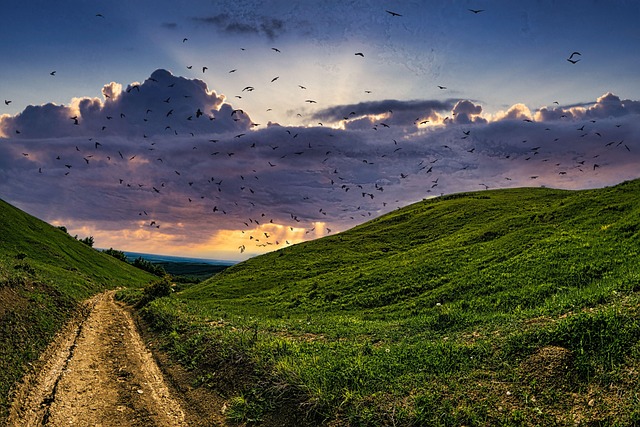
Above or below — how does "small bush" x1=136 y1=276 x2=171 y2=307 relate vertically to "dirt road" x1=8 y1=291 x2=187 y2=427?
above

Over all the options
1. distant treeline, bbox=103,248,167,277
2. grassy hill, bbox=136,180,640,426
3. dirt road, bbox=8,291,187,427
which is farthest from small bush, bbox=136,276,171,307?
distant treeline, bbox=103,248,167,277

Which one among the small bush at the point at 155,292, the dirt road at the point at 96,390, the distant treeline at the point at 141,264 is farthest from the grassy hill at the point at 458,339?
the distant treeline at the point at 141,264

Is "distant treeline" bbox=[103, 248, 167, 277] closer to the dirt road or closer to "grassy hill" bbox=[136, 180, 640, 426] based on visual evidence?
"grassy hill" bbox=[136, 180, 640, 426]

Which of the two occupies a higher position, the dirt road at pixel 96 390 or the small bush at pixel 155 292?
the small bush at pixel 155 292

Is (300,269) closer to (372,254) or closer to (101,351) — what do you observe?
(372,254)

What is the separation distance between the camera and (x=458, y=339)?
58.8 ft

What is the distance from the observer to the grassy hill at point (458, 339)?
1120cm

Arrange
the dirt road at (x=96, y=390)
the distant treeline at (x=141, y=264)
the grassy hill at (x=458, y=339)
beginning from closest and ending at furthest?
1. the grassy hill at (x=458, y=339)
2. the dirt road at (x=96, y=390)
3. the distant treeline at (x=141, y=264)

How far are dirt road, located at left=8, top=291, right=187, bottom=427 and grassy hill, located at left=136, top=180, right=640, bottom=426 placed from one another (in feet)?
6.25

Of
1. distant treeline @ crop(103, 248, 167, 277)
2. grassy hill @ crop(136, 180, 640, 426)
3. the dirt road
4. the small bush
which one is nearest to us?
grassy hill @ crop(136, 180, 640, 426)

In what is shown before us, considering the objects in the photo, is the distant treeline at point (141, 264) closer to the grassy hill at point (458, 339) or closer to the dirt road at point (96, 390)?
the grassy hill at point (458, 339)

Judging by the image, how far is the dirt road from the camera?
531 inches

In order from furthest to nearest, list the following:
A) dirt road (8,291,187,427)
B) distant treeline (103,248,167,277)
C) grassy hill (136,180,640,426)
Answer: distant treeline (103,248,167,277) < dirt road (8,291,187,427) < grassy hill (136,180,640,426)

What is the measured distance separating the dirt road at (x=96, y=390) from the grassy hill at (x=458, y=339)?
1.90 meters
